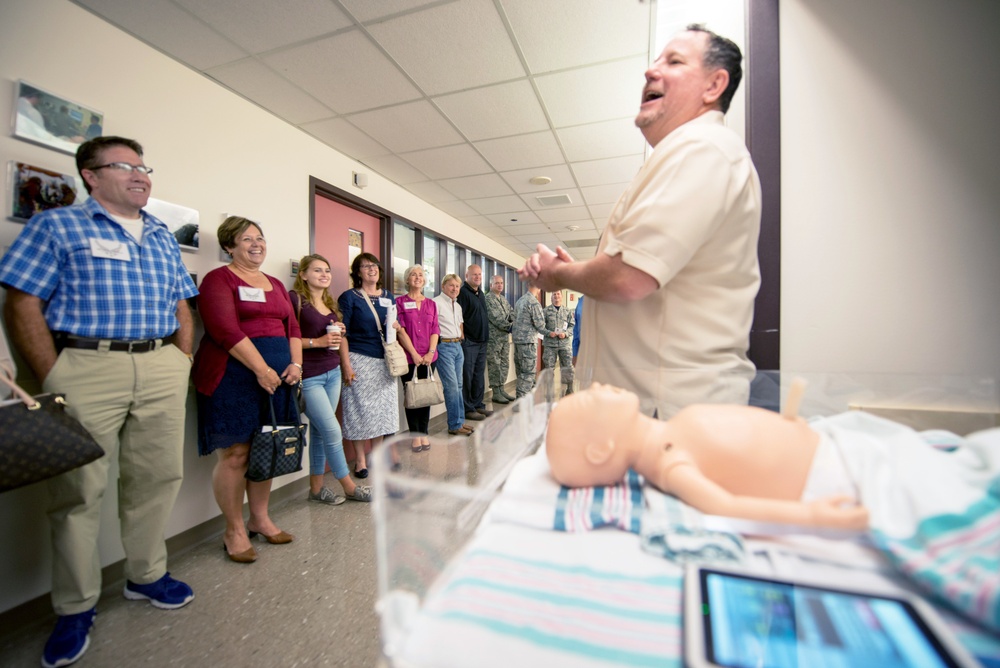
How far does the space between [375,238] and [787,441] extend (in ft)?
13.9

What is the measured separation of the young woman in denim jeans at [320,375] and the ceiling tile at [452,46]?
1.42 metres

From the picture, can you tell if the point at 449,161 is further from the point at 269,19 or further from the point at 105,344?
the point at 105,344

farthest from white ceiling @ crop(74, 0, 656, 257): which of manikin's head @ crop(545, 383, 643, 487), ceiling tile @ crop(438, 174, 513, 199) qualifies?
manikin's head @ crop(545, 383, 643, 487)

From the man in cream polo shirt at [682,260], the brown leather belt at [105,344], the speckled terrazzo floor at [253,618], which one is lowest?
the speckled terrazzo floor at [253,618]

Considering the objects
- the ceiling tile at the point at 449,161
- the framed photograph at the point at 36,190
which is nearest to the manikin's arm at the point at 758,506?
the framed photograph at the point at 36,190

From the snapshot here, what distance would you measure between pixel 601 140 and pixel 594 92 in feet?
2.72

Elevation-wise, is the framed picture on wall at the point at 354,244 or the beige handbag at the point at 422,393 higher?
the framed picture on wall at the point at 354,244

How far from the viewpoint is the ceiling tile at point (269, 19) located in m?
2.03

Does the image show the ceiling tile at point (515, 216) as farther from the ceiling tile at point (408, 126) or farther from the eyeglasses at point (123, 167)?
the eyeglasses at point (123, 167)

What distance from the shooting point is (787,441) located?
2.15 feet

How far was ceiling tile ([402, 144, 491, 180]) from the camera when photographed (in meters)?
3.79

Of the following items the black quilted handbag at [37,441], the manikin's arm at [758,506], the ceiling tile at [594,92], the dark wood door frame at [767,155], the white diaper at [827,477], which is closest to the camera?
the manikin's arm at [758,506]

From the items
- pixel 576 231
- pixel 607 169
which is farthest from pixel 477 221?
pixel 607 169

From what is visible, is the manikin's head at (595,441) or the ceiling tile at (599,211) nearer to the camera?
the manikin's head at (595,441)
